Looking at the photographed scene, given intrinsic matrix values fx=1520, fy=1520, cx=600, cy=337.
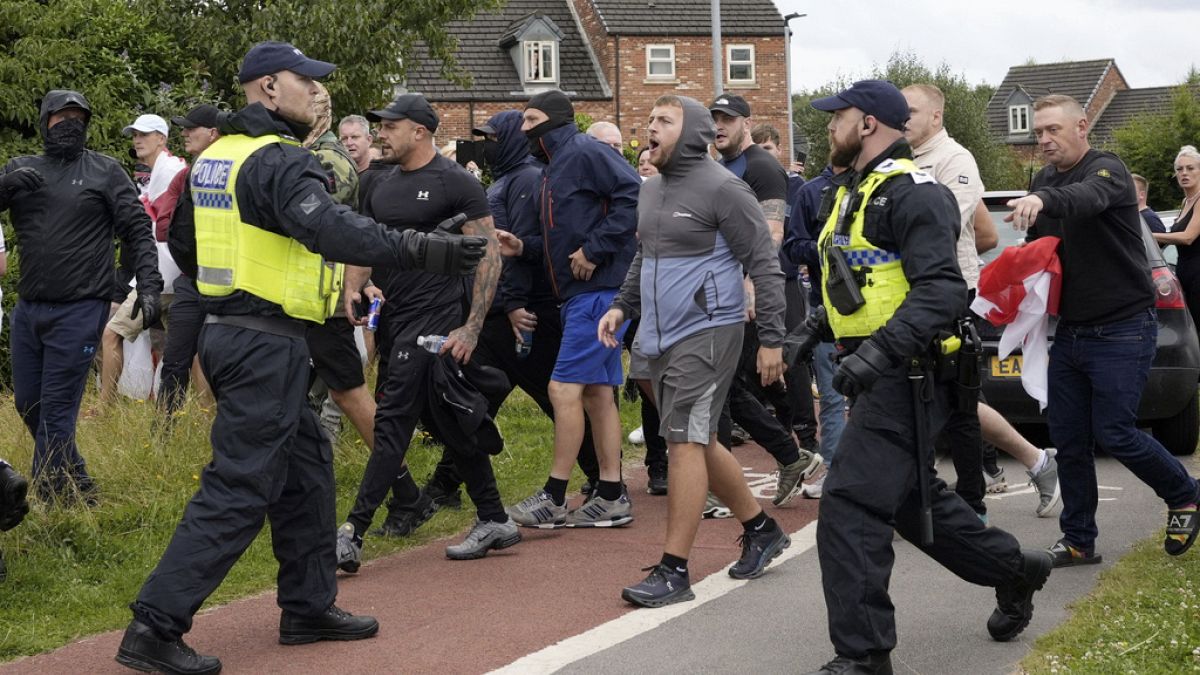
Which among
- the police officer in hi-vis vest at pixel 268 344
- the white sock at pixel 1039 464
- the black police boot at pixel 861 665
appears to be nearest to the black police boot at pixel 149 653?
the police officer in hi-vis vest at pixel 268 344

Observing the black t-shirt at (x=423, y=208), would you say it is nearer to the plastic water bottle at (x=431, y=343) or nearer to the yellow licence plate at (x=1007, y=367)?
the plastic water bottle at (x=431, y=343)

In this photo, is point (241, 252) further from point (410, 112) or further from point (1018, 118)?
point (1018, 118)

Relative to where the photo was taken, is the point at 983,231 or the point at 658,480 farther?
the point at 658,480

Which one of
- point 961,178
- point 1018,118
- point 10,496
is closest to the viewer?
point 10,496

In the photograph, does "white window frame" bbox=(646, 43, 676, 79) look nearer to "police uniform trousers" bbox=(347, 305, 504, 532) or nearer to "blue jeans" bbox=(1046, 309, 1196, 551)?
"police uniform trousers" bbox=(347, 305, 504, 532)

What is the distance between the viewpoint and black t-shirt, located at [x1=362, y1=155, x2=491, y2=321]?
7.38 m

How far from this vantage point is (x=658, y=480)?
9188 mm

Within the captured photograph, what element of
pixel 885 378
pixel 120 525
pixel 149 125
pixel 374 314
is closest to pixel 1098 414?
pixel 885 378

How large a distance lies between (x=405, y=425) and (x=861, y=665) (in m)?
2.97

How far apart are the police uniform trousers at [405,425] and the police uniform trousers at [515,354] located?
0.95 meters

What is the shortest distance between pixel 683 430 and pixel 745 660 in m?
1.21

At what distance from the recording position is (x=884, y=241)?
5285 millimetres

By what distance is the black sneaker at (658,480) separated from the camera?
30.1 feet

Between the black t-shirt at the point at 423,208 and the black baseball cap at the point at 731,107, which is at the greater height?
the black baseball cap at the point at 731,107
